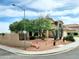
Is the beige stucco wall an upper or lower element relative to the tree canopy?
lower

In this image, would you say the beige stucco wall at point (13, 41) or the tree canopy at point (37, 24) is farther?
the tree canopy at point (37, 24)

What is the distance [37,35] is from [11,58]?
152 feet

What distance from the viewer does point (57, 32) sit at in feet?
186

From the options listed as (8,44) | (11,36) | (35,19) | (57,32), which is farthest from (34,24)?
(8,44)

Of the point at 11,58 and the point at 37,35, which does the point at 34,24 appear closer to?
the point at 37,35

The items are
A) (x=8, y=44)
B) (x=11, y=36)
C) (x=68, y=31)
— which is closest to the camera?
(x=8, y=44)

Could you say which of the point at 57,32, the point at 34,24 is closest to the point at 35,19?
the point at 34,24

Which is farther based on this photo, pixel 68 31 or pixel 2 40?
pixel 68 31

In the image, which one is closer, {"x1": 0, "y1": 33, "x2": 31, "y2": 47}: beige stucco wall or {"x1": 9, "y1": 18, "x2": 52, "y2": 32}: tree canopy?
{"x1": 0, "y1": 33, "x2": 31, "y2": 47}: beige stucco wall

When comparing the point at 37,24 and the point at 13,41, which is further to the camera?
the point at 37,24

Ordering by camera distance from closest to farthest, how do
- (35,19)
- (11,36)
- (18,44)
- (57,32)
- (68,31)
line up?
1. (18,44)
2. (11,36)
3. (57,32)
4. (35,19)
5. (68,31)

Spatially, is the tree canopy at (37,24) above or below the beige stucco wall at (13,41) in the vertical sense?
above

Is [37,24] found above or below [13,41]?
above

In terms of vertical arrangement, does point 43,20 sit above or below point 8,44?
above
